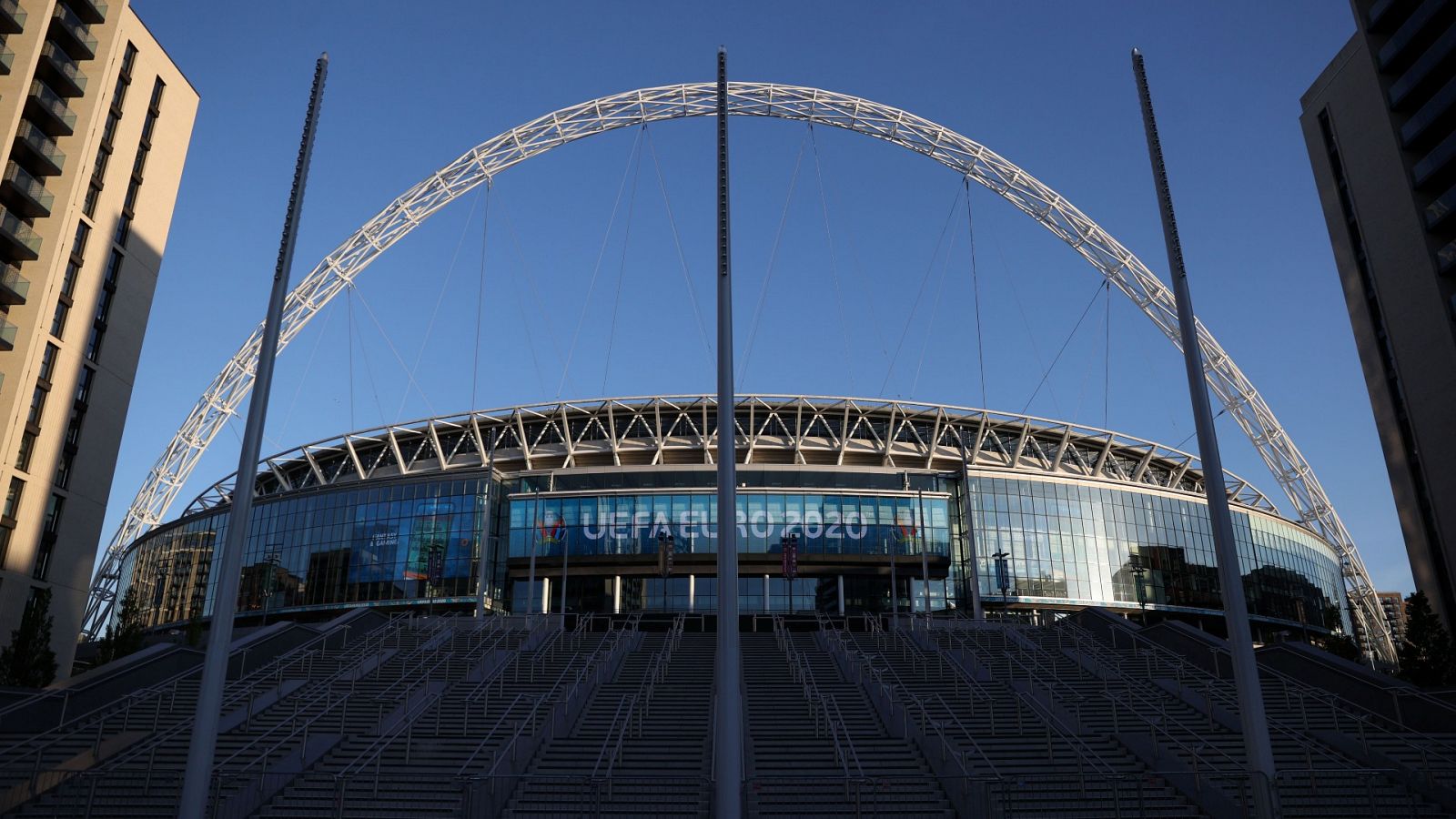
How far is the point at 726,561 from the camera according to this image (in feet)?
40.9

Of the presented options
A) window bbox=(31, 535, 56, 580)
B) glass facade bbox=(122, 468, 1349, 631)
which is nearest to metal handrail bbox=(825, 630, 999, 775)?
glass facade bbox=(122, 468, 1349, 631)

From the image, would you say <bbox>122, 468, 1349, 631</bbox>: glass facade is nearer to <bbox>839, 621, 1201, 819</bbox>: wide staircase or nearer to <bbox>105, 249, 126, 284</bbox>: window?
<bbox>105, 249, 126, 284</bbox>: window

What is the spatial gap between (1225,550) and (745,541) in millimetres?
48896

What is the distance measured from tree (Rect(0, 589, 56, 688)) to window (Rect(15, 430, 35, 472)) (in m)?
16.4

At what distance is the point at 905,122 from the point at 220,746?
5909 cm

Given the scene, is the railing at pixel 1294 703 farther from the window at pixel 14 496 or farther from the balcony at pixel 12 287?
the balcony at pixel 12 287

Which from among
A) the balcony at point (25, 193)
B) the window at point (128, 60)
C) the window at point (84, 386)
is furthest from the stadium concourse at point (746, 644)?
the window at point (128, 60)

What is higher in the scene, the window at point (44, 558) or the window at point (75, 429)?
the window at point (75, 429)

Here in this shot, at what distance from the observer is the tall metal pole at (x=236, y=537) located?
12.8 metres

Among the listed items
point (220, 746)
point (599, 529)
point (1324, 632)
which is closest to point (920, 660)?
point (220, 746)

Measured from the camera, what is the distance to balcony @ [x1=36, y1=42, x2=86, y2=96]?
47406 millimetres

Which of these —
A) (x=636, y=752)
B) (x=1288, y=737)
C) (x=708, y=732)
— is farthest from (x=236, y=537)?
(x=1288, y=737)

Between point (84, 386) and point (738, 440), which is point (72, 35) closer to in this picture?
point (84, 386)

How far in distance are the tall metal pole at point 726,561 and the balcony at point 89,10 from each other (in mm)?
49861
